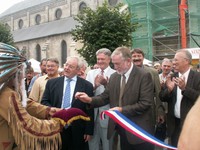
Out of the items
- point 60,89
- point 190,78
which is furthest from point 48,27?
point 190,78

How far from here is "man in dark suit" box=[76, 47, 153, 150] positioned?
13.5ft

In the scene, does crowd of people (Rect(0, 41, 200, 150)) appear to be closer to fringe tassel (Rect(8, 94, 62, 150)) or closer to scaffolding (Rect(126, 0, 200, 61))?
fringe tassel (Rect(8, 94, 62, 150))

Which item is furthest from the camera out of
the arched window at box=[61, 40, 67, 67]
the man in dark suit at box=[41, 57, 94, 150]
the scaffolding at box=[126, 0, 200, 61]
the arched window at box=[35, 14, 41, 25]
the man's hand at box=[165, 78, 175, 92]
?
the arched window at box=[35, 14, 41, 25]

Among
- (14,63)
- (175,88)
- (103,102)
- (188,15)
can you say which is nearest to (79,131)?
(103,102)

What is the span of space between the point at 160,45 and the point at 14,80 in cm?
2427

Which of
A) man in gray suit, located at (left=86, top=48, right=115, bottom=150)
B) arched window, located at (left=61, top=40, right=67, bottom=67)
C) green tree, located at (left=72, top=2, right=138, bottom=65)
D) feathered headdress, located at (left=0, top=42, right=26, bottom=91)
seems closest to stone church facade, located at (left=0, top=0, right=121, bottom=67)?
arched window, located at (left=61, top=40, right=67, bottom=67)

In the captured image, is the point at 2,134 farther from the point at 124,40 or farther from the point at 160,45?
the point at 160,45

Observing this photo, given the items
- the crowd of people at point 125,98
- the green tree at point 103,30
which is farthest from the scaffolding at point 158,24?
the crowd of people at point 125,98

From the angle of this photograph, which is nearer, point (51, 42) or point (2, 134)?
point (2, 134)

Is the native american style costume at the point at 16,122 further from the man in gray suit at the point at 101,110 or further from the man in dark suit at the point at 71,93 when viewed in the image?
the man in gray suit at the point at 101,110

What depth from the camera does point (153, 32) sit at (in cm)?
2592

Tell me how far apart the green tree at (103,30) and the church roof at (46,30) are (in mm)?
18543

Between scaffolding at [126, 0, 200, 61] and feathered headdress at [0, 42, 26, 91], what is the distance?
21.9 metres

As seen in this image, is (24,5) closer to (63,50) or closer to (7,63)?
(63,50)
